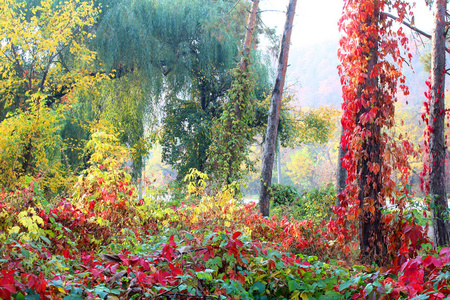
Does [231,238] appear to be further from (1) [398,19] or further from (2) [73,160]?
(2) [73,160]

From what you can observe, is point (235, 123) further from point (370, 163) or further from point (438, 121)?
point (370, 163)

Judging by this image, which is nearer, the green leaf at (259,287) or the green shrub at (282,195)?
the green leaf at (259,287)

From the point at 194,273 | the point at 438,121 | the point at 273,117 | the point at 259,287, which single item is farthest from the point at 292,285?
the point at 273,117

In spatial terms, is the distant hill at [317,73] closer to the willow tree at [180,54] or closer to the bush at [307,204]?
the willow tree at [180,54]

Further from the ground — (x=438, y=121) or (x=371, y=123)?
(x=438, y=121)

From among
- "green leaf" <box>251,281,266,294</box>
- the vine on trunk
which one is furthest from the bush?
"green leaf" <box>251,281,266,294</box>

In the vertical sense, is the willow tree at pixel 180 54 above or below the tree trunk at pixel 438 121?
above

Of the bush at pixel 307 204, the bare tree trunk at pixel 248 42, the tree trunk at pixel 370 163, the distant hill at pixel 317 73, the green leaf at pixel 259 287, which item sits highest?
the distant hill at pixel 317 73

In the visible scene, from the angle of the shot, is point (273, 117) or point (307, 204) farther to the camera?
point (307, 204)

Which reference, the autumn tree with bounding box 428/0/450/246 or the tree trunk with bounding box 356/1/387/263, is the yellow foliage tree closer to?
the tree trunk with bounding box 356/1/387/263

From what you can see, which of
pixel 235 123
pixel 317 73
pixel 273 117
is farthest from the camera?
pixel 317 73

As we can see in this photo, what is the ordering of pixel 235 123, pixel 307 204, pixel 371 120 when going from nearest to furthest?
pixel 371 120
pixel 235 123
pixel 307 204

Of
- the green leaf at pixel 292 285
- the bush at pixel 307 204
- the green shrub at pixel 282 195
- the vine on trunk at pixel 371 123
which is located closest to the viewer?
the green leaf at pixel 292 285

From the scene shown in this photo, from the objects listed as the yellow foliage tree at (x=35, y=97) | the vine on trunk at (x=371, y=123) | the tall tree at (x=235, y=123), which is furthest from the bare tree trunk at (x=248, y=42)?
the vine on trunk at (x=371, y=123)
